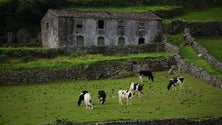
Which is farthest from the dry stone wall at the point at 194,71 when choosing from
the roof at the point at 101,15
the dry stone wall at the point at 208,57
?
the roof at the point at 101,15

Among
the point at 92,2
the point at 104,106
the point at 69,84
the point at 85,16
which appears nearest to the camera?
the point at 104,106

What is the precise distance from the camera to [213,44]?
7681cm

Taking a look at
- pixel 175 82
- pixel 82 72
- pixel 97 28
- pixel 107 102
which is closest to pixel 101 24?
pixel 97 28

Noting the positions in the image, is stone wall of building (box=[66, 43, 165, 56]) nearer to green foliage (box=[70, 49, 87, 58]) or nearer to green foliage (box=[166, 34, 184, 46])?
green foliage (box=[70, 49, 87, 58])

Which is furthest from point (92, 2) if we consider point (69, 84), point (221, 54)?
point (69, 84)

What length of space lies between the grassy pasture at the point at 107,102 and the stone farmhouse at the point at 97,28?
55.7 feet

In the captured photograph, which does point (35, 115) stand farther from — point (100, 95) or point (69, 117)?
point (100, 95)

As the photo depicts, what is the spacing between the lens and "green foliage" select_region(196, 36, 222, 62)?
6969cm

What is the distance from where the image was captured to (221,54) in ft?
229

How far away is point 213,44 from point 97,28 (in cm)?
1590

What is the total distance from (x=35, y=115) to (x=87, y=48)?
94.9 ft

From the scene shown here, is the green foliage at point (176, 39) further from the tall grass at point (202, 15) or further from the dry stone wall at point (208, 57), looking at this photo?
the tall grass at point (202, 15)

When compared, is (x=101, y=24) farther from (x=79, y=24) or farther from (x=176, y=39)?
(x=176, y=39)

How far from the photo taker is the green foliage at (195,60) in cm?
5712
